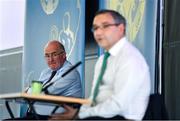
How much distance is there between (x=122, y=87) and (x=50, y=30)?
2730 millimetres

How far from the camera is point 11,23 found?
6.06 meters

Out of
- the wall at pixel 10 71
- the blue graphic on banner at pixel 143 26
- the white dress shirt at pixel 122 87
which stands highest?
the blue graphic on banner at pixel 143 26

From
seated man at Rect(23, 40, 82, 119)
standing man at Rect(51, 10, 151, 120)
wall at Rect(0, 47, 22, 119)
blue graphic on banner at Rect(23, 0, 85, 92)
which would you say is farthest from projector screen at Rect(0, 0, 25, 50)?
standing man at Rect(51, 10, 151, 120)

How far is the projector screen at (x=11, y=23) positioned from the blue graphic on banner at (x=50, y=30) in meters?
0.75

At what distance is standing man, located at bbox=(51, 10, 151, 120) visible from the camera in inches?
87.0

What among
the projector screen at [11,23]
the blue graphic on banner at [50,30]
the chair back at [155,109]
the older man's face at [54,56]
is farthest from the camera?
the projector screen at [11,23]

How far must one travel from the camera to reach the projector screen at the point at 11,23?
595 cm

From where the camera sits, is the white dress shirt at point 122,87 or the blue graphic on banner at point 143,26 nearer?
the white dress shirt at point 122,87

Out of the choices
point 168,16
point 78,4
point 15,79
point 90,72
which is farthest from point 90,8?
point 15,79

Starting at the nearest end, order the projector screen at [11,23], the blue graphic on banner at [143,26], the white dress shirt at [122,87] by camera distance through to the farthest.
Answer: the white dress shirt at [122,87]
the blue graphic on banner at [143,26]
the projector screen at [11,23]

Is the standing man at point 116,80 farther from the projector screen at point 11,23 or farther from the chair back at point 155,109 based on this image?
the projector screen at point 11,23

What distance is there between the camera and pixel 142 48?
138 inches

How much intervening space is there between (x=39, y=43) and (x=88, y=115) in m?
2.74

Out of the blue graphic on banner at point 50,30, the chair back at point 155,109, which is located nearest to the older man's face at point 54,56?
the blue graphic on banner at point 50,30
